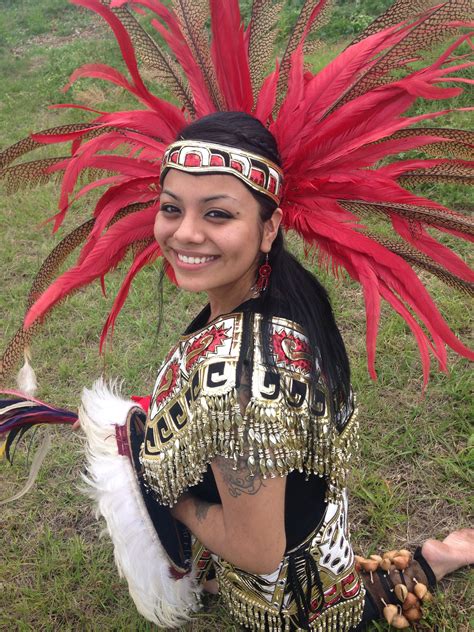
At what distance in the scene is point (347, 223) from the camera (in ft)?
4.71

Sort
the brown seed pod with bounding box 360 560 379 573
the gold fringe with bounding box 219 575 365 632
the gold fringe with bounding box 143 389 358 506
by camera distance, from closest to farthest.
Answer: the gold fringe with bounding box 143 389 358 506
the gold fringe with bounding box 219 575 365 632
the brown seed pod with bounding box 360 560 379 573

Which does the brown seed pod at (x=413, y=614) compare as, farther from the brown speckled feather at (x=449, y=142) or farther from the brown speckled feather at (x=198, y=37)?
the brown speckled feather at (x=198, y=37)

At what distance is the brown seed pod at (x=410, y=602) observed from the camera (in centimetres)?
190

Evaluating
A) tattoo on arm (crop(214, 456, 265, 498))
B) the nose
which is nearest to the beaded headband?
the nose

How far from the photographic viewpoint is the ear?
1.33m

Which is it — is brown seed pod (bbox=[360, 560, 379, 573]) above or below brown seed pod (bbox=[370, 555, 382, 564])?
below

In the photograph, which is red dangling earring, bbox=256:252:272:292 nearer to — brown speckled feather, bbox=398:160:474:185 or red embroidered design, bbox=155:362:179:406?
red embroidered design, bbox=155:362:179:406

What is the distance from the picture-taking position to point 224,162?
1247mm

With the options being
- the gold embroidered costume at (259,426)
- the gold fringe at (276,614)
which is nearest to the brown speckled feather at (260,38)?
the gold embroidered costume at (259,426)

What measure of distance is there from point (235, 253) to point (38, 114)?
256 inches

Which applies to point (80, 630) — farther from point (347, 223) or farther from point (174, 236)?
point (347, 223)

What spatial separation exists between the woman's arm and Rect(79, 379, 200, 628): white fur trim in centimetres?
31

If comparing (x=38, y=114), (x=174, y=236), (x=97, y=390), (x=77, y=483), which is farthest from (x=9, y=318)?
(x=38, y=114)

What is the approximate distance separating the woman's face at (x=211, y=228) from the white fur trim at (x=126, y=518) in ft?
1.91
